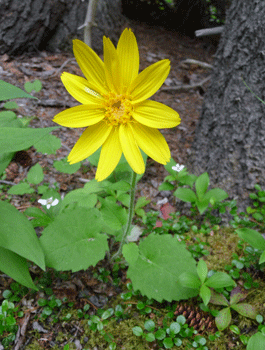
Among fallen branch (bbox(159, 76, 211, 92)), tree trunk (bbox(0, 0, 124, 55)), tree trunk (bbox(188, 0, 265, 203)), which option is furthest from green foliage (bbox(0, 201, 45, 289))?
fallen branch (bbox(159, 76, 211, 92))

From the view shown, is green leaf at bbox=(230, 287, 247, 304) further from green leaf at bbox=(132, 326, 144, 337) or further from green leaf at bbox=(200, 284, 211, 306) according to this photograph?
green leaf at bbox=(132, 326, 144, 337)

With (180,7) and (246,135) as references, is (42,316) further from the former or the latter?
(180,7)

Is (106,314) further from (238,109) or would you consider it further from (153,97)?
(153,97)

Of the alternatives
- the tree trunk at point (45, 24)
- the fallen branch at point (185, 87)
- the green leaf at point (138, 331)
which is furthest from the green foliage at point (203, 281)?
the tree trunk at point (45, 24)

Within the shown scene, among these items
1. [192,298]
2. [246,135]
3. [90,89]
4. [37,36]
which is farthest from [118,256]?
[37,36]

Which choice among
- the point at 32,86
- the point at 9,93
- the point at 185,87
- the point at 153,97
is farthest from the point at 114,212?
the point at 185,87

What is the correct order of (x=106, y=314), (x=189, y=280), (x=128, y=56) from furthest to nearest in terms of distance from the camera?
1. (x=106, y=314)
2. (x=189, y=280)
3. (x=128, y=56)
